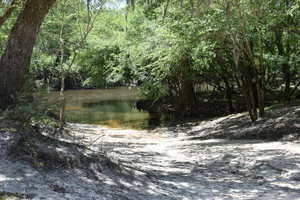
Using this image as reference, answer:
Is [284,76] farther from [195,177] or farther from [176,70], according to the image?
[195,177]

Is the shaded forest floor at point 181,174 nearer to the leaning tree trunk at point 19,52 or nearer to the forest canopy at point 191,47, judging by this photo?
the leaning tree trunk at point 19,52

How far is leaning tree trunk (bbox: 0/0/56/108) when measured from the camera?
249 inches

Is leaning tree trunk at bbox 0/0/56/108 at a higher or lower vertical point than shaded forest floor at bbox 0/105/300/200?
higher

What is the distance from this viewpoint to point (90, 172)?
552 cm

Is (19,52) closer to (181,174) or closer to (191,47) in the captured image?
(181,174)

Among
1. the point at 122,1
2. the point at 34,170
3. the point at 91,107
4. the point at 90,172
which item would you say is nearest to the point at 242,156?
the point at 90,172

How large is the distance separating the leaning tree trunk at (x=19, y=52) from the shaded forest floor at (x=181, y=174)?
1.14 m

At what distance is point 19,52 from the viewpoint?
21.1 feet

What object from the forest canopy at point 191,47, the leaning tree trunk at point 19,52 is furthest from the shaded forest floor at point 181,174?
the forest canopy at point 191,47

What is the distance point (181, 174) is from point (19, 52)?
379cm

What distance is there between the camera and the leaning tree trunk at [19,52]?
632 centimetres

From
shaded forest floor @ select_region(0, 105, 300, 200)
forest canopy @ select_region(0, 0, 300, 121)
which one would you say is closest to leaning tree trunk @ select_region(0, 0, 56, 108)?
forest canopy @ select_region(0, 0, 300, 121)

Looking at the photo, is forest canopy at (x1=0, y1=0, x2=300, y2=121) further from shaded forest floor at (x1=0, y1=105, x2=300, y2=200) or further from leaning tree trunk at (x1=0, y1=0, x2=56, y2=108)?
shaded forest floor at (x1=0, y1=105, x2=300, y2=200)

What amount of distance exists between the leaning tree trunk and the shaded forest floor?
1.14 m
